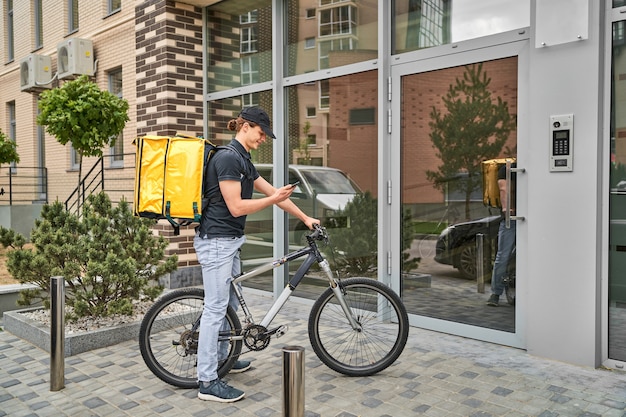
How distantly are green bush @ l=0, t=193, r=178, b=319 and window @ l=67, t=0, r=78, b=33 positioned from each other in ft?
29.7

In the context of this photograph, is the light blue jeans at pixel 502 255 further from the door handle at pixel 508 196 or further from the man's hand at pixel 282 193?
the man's hand at pixel 282 193

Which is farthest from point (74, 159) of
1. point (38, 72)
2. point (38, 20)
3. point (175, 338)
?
point (175, 338)

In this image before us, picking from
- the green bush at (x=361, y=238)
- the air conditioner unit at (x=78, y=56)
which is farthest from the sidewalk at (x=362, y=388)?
the air conditioner unit at (x=78, y=56)

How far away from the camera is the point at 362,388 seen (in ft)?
14.0

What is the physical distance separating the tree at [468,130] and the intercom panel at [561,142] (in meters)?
0.50

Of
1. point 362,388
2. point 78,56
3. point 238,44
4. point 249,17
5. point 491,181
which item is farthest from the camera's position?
point 78,56

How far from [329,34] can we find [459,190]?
246cm

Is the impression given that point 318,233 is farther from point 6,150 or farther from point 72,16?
point 72,16

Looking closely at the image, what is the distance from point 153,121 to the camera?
8.40m

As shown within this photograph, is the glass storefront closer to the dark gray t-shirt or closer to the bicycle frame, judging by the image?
the bicycle frame

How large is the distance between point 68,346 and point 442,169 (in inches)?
147

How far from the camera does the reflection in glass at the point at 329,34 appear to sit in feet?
20.5

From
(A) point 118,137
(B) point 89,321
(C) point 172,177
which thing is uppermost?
(A) point 118,137

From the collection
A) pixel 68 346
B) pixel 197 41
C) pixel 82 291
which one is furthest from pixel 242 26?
pixel 68 346
